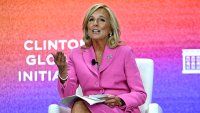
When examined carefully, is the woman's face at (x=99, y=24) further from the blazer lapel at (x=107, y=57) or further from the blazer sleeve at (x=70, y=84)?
the blazer sleeve at (x=70, y=84)

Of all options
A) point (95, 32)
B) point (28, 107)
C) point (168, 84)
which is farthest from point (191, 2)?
point (28, 107)

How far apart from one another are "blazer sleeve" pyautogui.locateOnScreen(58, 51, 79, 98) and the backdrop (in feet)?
3.51

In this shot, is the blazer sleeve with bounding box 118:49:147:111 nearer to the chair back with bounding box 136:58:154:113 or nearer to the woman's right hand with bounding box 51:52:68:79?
the chair back with bounding box 136:58:154:113

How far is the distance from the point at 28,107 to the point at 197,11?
Answer: 1.75 m

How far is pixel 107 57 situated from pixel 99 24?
0.24 m

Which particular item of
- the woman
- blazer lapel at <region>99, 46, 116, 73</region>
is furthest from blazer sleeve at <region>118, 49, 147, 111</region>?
blazer lapel at <region>99, 46, 116, 73</region>

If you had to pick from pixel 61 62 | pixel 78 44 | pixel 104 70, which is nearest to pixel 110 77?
pixel 104 70

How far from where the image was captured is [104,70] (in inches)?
134

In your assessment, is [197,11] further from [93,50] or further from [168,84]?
[93,50]

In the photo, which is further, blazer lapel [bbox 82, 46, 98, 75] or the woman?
blazer lapel [bbox 82, 46, 98, 75]

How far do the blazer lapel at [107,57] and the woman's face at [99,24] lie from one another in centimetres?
10

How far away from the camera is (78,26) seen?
14.9 feet

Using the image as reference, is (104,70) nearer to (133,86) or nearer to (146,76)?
(133,86)

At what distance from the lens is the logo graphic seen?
14.7ft
